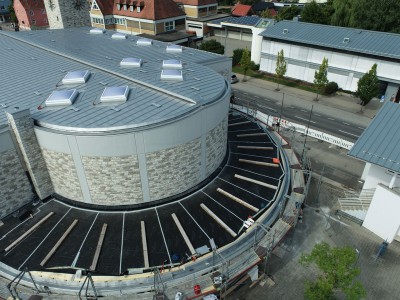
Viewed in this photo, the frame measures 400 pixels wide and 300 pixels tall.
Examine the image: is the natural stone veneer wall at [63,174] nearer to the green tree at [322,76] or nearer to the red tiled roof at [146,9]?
the green tree at [322,76]

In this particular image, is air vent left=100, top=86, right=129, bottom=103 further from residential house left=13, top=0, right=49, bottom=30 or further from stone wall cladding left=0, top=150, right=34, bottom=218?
residential house left=13, top=0, right=49, bottom=30

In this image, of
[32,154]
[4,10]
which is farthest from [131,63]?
[4,10]

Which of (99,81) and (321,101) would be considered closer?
(99,81)

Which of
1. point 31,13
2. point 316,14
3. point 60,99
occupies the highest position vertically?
point 316,14

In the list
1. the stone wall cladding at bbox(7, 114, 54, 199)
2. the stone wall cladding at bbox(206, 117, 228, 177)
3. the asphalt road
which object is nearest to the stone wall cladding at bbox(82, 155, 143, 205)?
the stone wall cladding at bbox(7, 114, 54, 199)

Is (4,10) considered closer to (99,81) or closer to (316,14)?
(316,14)

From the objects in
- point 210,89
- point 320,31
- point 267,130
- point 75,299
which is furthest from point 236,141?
point 320,31

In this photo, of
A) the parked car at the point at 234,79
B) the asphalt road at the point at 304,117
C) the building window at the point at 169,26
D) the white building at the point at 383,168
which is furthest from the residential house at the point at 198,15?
the white building at the point at 383,168
